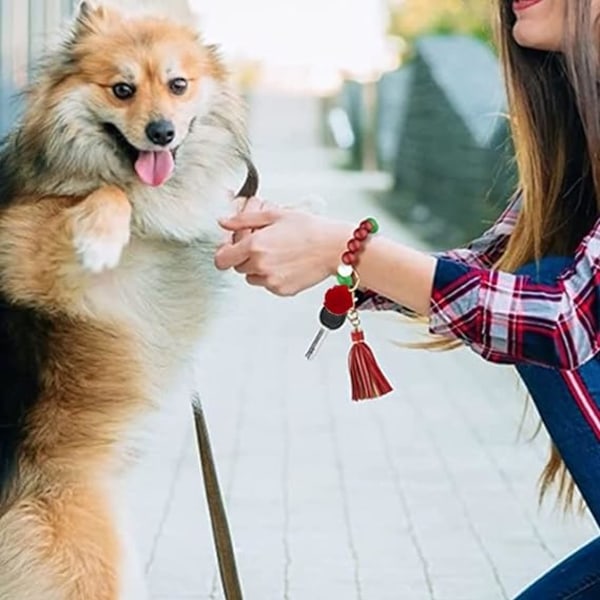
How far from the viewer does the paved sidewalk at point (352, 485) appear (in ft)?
13.2

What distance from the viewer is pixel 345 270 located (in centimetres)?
232

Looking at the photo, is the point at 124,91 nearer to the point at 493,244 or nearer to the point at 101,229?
the point at 101,229

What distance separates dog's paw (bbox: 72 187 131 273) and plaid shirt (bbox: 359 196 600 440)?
24.6 inches

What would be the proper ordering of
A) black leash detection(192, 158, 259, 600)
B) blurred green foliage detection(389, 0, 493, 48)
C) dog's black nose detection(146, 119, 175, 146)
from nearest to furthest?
dog's black nose detection(146, 119, 175, 146), black leash detection(192, 158, 259, 600), blurred green foliage detection(389, 0, 493, 48)

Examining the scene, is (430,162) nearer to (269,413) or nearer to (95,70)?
(269,413)

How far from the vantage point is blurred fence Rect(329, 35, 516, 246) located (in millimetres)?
10789

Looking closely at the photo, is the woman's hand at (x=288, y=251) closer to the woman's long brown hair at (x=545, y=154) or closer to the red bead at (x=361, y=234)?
the red bead at (x=361, y=234)

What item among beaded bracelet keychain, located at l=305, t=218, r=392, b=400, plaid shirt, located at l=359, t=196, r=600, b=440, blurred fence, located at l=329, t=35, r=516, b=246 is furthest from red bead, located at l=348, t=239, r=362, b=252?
blurred fence, located at l=329, t=35, r=516, b=246

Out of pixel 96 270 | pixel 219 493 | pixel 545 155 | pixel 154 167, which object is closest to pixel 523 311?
pixel 545 155

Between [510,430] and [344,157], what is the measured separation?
1955 centimetres

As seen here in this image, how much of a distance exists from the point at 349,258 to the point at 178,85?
2.26 ft

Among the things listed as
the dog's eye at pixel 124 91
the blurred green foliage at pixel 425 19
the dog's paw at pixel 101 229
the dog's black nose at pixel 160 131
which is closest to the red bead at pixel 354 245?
the dog's paw at pixel 101 229

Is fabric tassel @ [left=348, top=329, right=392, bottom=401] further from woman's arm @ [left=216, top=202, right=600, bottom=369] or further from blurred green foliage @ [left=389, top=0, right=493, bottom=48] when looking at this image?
blurred green foliage @ [left=389, top=0, right=493, bottom=48]

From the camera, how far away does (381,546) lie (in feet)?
14.2
